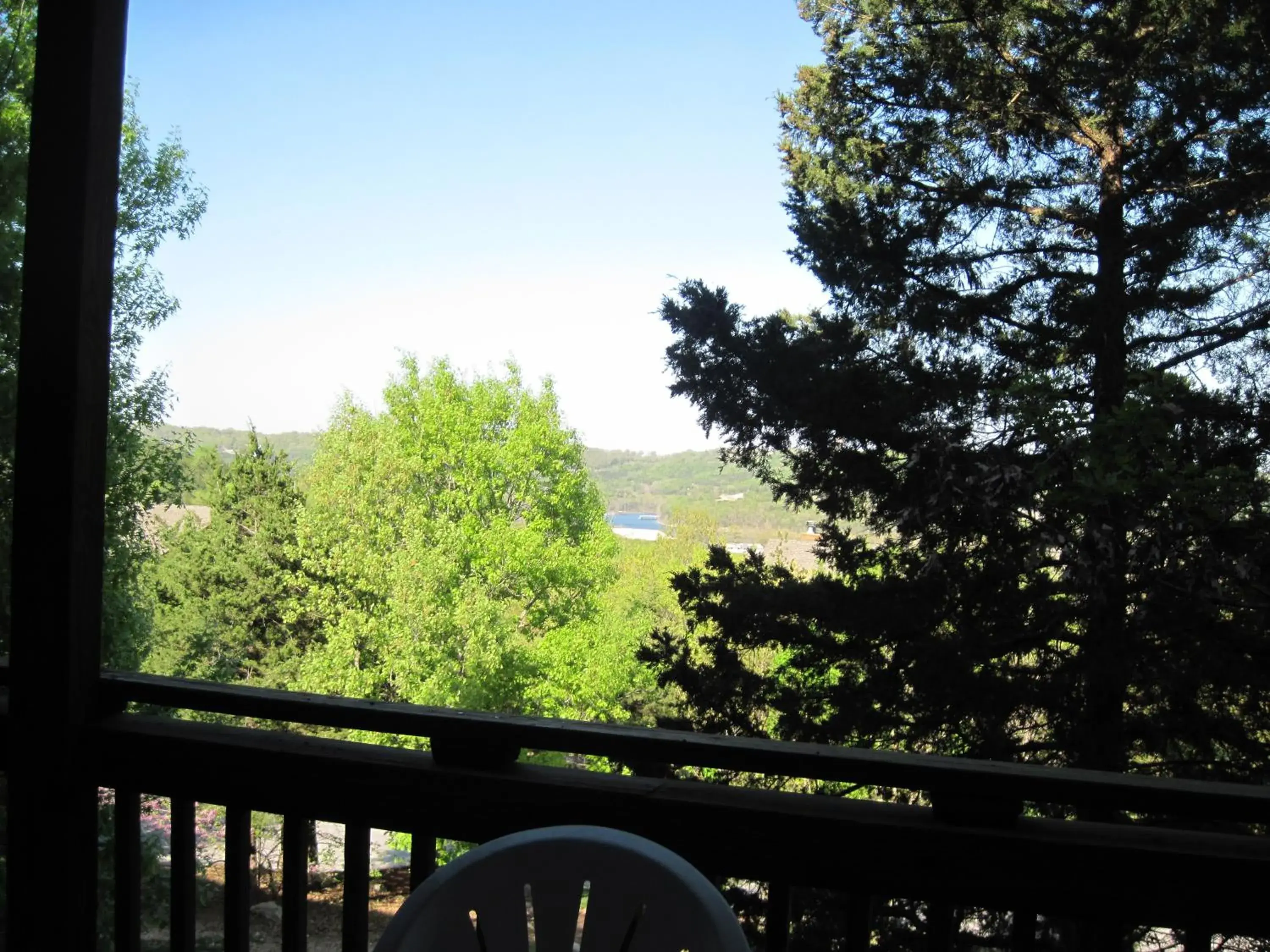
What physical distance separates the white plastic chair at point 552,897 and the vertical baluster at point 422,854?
420 mm

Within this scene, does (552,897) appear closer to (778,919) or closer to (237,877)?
(778,919)

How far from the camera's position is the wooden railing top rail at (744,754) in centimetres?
105

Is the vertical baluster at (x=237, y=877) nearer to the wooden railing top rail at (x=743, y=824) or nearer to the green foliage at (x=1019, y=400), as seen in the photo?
the wooden railing top rail at (x=743, y=824)

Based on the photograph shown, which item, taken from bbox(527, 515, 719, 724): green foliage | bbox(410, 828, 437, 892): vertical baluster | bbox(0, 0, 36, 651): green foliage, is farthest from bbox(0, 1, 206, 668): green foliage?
bbox(527, 515, 719, 724): green foliage

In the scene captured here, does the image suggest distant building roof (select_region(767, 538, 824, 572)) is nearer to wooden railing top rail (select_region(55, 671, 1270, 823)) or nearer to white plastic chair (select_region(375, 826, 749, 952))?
wooden railing top rail (select_region(55, 671, 1270, 823))

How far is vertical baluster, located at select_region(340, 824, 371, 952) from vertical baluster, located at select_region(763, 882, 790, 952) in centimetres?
55

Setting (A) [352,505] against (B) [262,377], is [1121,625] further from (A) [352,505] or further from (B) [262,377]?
(B) [262,377]

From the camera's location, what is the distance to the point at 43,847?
Result: 150 cm

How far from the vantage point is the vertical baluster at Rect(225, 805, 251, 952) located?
141cm

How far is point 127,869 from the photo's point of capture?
1.49 meters

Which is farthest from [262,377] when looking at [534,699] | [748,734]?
[748,734]

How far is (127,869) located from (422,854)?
0.52 metres

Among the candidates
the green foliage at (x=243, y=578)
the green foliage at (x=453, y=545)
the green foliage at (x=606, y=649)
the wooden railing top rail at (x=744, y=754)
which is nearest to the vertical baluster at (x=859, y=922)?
the wooden railing top rail at (x=744, y=754)

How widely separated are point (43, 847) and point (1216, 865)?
1.61 meters
